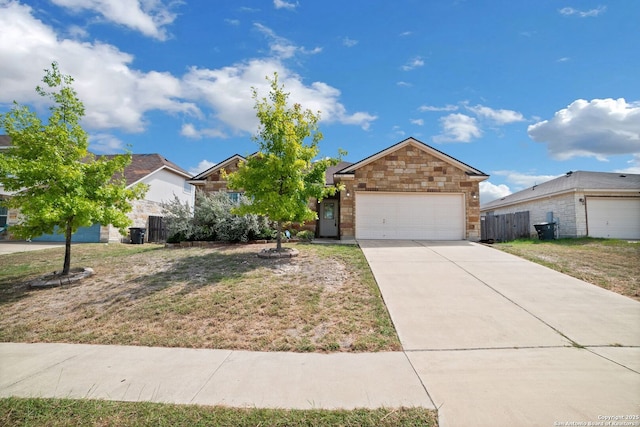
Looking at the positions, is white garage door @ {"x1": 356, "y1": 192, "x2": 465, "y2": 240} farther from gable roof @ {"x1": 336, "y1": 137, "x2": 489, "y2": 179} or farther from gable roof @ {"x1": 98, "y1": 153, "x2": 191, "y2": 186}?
gable roof @ {"x1": 98, "y1": 153, "x2": 191, "y2": 186}

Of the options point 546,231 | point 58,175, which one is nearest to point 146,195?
point 58,175

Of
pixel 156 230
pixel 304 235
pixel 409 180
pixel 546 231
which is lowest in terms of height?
pixel 304 235

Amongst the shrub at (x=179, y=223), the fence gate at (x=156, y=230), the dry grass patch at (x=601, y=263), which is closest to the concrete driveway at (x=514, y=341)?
the dry grass patch at (x=601, y=263)

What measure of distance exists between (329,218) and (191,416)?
15.8 metres

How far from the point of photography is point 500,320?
18.9 feet

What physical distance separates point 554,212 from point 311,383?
67.0 ft

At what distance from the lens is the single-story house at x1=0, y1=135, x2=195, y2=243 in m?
18.3

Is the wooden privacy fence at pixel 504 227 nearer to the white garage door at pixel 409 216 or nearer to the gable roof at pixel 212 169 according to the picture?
the white garage door at pixel 409 216

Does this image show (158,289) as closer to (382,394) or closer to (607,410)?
(382,394)

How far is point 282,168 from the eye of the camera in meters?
9.42

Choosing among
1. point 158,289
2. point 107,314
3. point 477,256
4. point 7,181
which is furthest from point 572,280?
point 7,181

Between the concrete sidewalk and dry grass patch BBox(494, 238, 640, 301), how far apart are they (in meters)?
6.93

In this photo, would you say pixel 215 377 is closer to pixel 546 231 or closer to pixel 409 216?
pixel 409 216

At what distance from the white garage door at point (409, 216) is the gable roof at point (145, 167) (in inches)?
559
